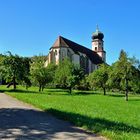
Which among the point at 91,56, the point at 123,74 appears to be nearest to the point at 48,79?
the point at 123,74

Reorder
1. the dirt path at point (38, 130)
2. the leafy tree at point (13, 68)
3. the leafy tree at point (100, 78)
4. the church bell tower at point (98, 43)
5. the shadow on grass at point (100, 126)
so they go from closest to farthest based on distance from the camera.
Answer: the dirt path at point (38, 130)
the shadow on grass at point (100, 126)
the leafy tree at point (13, 68)
the leafy tree at point (100, 78)
the church bell tower at point (98, 43)

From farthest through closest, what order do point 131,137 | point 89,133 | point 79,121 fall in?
point 79,121, point 89,133, point 131,137

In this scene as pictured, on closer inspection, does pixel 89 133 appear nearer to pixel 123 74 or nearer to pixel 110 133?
pixel 110 133

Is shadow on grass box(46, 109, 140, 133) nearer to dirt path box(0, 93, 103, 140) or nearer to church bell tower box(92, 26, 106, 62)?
dirt path box(0, 93, 103, 140)

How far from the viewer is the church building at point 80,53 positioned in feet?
379

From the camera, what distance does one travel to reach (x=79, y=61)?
125 m

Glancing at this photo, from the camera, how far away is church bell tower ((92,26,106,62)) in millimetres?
152250

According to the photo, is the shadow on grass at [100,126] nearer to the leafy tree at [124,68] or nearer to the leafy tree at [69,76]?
the leafy tree at [124,68]

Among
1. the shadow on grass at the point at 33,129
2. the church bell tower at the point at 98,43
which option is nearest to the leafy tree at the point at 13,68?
the shadow on grass at the point at 33,129

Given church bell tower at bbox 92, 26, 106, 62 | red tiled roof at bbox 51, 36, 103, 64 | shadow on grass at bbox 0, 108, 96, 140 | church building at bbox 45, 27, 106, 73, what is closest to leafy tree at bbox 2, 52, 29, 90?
shadow on grass at bbox 0, 108, 96, 140

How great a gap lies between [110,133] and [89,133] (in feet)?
2.31

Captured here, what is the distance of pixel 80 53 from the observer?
12688cm

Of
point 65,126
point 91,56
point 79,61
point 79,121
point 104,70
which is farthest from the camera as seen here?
point 91,56

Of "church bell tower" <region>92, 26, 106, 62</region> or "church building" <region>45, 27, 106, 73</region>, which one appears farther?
"church bell tower" <region>92, 26, 106, 62</region>
